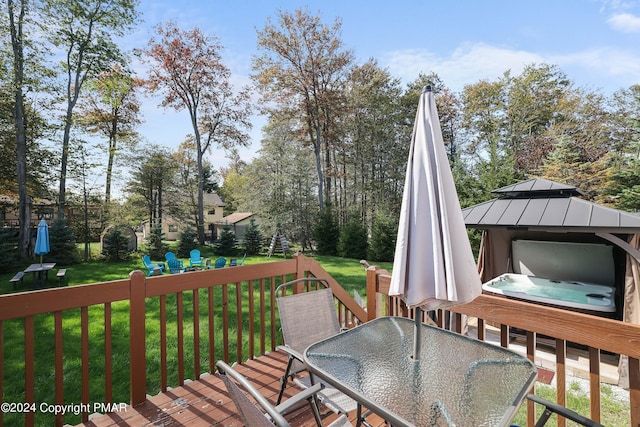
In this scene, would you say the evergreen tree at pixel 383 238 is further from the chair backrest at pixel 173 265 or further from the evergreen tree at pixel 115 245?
the evergreen tree at pixel 115 245

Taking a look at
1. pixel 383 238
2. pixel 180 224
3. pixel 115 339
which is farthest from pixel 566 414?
pixel 180 224

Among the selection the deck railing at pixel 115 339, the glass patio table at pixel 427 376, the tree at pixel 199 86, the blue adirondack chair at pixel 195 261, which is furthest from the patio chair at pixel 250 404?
the tree at pixel 199 86

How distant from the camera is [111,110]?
1527cm

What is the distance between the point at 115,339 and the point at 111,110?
15331mm

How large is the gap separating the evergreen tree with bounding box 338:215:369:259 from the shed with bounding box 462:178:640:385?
7.40m

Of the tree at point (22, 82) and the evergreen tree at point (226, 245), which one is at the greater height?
the tree at point (22, 82)

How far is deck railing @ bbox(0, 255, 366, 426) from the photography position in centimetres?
187

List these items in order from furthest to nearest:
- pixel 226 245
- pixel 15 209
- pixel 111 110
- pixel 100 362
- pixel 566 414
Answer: pixel 111 110 → pixel 226 245 → pixel 15 209 → pixel 100 362 → pixel 566 414

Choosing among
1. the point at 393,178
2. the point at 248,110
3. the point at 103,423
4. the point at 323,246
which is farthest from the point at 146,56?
the point at 103,423

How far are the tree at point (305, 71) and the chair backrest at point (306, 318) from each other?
12347mm

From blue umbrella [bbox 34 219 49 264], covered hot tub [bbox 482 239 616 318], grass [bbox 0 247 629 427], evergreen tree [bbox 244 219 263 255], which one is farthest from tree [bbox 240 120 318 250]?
covered hot tub [bbox 482 239 616 318]

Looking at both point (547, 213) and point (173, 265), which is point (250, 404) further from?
point (173, 265)

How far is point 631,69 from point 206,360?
15.8 metres

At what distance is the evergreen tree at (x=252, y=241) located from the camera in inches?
553
